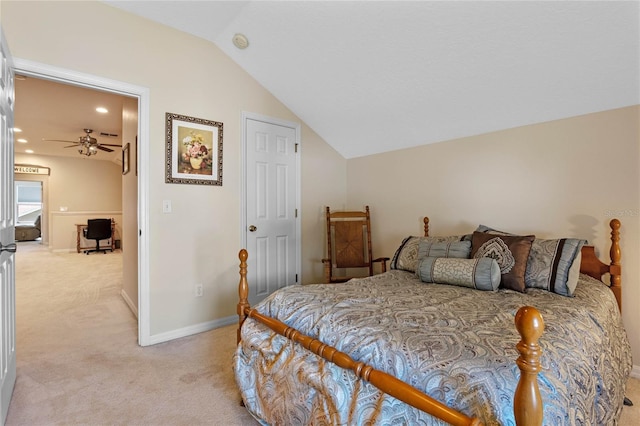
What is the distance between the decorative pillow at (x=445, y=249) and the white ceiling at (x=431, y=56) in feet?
3.80

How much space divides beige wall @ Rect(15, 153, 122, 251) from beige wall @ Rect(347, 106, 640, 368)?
27.9ft

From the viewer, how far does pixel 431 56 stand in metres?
2.34

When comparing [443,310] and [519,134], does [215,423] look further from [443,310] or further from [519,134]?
[519,134]

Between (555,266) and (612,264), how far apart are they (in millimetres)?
564

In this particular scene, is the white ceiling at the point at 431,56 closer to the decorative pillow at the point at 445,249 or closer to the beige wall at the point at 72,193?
the decorative pillow at the point at 445,249

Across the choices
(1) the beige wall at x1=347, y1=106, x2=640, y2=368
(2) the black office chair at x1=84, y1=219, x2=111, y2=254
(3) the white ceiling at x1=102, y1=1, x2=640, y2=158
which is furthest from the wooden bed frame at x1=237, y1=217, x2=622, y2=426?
(2) the black office chair at x1=84, y1=219, x2=111, y2=254

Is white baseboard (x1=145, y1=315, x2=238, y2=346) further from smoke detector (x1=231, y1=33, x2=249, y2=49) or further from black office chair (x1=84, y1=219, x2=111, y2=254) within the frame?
black office chair (x1=84, y1=219, x2=111, y2=254)

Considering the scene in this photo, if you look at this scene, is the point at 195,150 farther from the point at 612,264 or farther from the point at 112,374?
the point at 612,264

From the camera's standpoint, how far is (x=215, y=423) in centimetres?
169

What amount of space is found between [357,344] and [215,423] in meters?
1.02

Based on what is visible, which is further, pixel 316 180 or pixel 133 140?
pixel 316 180

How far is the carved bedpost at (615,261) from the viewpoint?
6.88ft

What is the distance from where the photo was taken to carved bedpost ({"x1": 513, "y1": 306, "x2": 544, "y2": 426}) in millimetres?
765

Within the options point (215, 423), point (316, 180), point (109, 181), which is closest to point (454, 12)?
point (316, 180)
